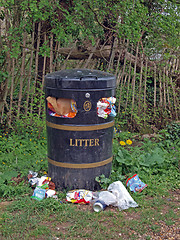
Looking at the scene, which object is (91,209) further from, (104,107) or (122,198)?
(104,107)

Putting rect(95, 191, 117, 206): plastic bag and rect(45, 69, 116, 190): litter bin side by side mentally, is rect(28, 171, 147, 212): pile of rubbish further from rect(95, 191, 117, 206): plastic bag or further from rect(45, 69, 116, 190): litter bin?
rect(45, 69, 116, 190): litter bin

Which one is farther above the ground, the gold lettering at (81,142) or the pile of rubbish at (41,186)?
the gold lettering at (81,142)

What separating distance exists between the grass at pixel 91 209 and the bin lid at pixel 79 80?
3.95ft

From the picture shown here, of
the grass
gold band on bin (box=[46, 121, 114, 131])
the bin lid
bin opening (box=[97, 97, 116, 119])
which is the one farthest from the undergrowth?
the bin lid

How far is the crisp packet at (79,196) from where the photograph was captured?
3.78 meters

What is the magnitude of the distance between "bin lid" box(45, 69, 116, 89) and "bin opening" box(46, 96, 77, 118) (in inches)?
6.5

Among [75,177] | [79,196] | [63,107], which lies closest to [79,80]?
[63,107]

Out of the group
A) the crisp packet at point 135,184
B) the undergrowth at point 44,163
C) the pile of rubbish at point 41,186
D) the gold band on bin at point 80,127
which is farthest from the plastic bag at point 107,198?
the gold band on bin at point 80,127

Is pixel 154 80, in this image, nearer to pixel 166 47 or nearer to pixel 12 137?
pixel 166 47

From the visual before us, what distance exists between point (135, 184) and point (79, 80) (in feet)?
5.01

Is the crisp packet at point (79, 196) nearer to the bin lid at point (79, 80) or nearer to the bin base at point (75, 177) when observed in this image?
the bin base at point (75, 177)

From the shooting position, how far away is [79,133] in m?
3.79

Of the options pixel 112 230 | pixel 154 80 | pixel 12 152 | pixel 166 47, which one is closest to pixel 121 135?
pixel 154 80

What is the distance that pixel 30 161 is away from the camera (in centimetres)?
490
